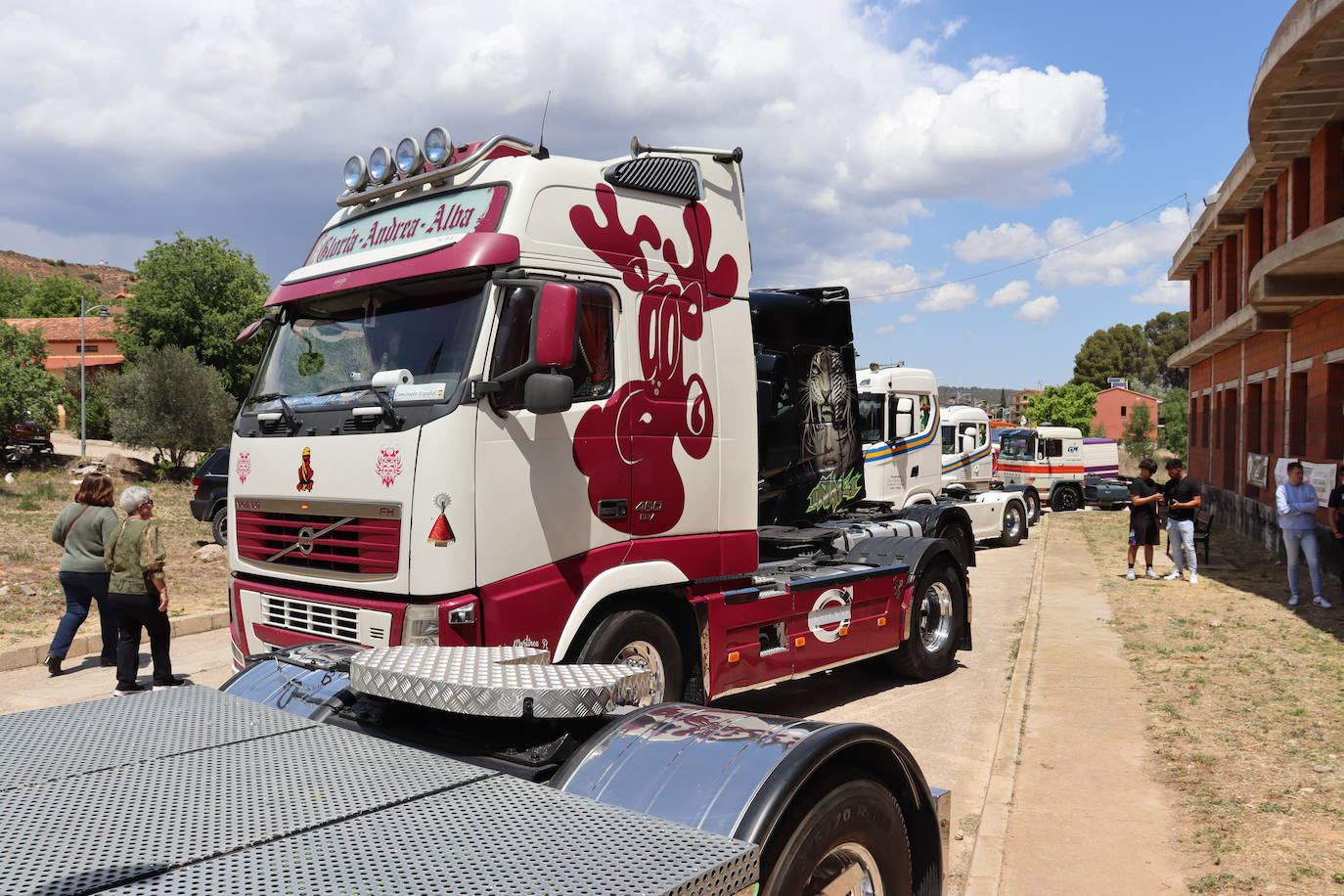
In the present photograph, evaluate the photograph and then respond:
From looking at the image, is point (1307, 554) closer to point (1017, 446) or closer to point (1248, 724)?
point (1248, 724)

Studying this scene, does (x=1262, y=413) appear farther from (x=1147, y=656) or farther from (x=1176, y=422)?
(x=1176, y=422)

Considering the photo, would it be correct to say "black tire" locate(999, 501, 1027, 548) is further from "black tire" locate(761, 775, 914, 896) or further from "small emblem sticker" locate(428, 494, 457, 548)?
"black tire" locate(761, 775, 914, 896)

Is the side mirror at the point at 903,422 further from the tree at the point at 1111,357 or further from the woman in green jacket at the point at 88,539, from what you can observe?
the tree at the point at 1111,357

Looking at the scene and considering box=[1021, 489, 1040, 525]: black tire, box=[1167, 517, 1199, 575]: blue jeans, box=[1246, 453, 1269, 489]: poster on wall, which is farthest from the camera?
box=[1021, 489, 1040, 525]: black tire

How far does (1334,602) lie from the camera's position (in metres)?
12.5

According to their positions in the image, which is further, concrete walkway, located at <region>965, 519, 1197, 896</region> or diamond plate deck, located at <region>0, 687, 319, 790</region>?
concrete walkway, located at <region>965, 519, 1197, 896</region>

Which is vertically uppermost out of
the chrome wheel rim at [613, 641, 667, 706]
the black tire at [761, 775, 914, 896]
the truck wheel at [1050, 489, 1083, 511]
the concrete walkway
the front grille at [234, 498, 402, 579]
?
the front grille at [234, 498, 402, 579]

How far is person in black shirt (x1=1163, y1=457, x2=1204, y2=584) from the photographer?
46.0 ft

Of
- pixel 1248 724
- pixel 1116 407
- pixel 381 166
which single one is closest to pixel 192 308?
pixel 381 166

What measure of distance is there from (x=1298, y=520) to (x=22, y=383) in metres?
36.8

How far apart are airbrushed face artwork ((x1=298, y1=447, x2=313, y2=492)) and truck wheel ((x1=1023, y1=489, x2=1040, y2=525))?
20.1 meters

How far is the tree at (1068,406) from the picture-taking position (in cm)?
8281

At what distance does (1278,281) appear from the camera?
49.0 ft

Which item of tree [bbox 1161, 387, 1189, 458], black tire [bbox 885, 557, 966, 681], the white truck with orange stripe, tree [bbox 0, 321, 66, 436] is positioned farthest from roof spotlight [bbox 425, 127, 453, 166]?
tree [bbox 1161, 387, 1189, 458]
